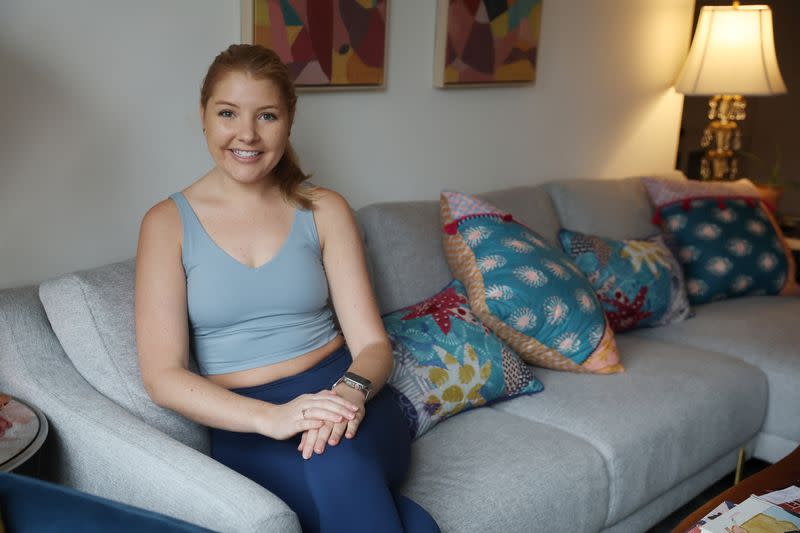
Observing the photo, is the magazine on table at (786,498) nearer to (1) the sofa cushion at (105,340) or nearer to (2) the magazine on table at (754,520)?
(2) the magazine on table at (754,520)

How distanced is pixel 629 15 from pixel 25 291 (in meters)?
2.55

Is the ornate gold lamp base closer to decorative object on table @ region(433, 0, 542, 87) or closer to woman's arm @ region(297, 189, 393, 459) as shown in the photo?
decorative object on table @ region(433, 0, 542, 87)

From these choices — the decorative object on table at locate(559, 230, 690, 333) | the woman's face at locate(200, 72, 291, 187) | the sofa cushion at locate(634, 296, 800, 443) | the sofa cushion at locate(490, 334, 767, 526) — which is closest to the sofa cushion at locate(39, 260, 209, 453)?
the woman's face at locate(200, 72, 291, 187)

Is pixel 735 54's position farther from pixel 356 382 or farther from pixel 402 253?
pixel 356 382

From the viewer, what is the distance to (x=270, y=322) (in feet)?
5.46

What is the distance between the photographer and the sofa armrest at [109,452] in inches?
49.4

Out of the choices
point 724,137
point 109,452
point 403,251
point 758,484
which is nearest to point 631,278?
point 403,251

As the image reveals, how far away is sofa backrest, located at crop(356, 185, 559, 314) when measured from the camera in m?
2.21

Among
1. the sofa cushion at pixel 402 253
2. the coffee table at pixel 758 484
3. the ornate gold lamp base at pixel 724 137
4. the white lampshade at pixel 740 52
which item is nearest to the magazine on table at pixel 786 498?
the coffee table at pixel 758 484

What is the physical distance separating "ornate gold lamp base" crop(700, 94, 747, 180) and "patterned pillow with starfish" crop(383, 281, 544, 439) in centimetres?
198

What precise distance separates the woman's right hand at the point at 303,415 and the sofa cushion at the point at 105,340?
0.22m

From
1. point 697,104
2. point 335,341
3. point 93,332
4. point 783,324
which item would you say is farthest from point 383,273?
point 697,104

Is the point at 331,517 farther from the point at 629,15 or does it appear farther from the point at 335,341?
the point at 629,15

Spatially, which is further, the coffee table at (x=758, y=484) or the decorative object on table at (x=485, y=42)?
the decorative object on table at (x=485, y=42)
